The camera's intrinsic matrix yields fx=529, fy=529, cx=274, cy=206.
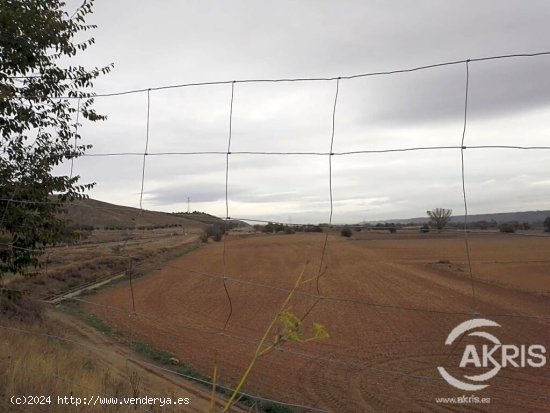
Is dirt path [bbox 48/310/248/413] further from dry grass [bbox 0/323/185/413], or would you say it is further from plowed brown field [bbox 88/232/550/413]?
plowed brown field [bbox 88/232/550/413]

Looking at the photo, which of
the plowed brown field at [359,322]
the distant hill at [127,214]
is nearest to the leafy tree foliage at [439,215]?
the plowed brown field at [359,322]

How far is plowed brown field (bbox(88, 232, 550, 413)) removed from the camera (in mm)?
7941

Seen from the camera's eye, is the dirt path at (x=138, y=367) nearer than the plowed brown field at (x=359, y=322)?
Yes

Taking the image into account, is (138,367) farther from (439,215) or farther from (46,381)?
(439,215)

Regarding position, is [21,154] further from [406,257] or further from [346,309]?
[406,257]

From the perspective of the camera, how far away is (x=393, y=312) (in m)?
14.2

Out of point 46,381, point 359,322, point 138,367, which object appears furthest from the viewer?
point 359,322

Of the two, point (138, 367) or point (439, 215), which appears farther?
point (138, 367)

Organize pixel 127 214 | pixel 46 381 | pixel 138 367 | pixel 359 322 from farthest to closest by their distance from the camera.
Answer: pixel 359 322 → pixel 138 367 → pixel 127 214 → pixel 46 381

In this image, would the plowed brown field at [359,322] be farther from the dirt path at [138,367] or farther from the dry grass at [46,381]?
the dry grass at [46,381]

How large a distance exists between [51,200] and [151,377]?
3.47 metres

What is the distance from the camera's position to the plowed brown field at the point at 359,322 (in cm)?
794

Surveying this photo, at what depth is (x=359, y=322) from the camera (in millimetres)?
13289

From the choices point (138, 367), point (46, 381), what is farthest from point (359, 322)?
point (46, 381)
